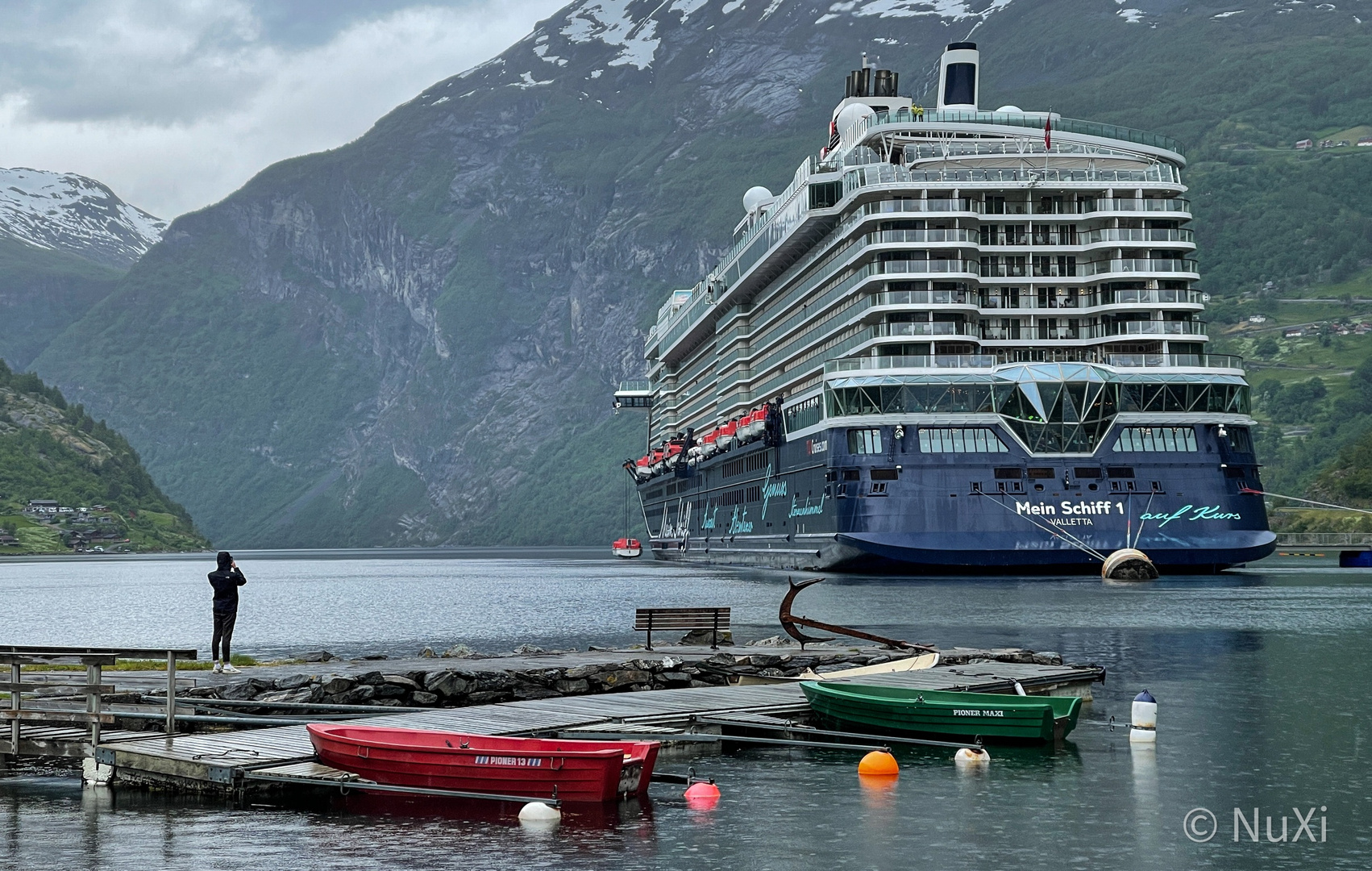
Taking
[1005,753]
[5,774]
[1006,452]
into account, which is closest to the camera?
[5,774]

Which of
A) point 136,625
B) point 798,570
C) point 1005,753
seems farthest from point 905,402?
point 1005,753

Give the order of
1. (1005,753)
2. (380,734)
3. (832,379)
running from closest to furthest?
1. (380,734)
2. (1005,753)
3. (832,379)

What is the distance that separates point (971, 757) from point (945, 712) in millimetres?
2298

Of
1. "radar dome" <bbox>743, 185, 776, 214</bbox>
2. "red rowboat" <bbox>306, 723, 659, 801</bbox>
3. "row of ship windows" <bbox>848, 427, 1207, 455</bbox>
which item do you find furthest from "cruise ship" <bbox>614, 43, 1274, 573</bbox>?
"red rowboat" <bbox>306, 723, 659, 801</bbox>

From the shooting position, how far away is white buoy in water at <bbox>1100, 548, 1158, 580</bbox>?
84.7 meters

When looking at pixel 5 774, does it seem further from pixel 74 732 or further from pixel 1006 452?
pixel 1006 452

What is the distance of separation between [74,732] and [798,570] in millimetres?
81455

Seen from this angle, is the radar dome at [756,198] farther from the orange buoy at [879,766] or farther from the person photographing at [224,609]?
the orange buoy at [879,766]

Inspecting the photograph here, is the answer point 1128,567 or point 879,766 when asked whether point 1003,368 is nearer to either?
point 1128,567

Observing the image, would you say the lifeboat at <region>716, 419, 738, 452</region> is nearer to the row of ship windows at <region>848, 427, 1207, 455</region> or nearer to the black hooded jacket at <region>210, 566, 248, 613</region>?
the row of ship windows at <region>848, 427, 1207, 455</region>

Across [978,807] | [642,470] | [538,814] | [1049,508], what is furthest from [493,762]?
[642,470]

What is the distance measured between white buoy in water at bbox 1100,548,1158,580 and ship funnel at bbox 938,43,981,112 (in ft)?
156

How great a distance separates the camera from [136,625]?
70000mm

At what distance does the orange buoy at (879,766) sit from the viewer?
26.1 metres
